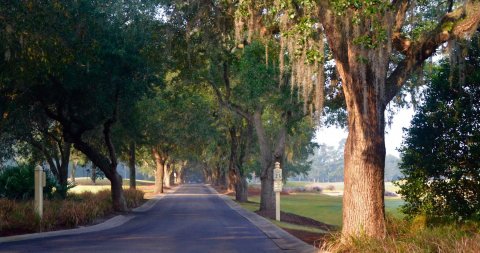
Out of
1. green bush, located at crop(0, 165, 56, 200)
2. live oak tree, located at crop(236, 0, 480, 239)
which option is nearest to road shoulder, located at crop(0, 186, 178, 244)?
green bush, located at crop(0, 165, 56, 200)

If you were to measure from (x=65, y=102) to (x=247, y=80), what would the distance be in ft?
26.4

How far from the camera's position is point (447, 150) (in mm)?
16344

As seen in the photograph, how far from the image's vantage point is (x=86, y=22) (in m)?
20.6

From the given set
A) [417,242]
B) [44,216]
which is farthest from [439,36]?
[44,216]

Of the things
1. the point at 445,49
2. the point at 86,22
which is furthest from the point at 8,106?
the point at 445,49

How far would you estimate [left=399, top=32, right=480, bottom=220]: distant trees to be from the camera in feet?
51.8

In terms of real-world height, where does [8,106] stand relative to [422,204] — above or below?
above

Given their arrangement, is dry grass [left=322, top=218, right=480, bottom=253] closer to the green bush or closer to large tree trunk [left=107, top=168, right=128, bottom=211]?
the green bush

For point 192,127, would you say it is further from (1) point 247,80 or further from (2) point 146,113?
(1) point 247,80

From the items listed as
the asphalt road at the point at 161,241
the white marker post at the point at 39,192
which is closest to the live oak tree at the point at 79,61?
the white marker post at the point at 39,192

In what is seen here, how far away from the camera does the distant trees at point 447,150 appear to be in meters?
15.8

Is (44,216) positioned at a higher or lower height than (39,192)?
lower

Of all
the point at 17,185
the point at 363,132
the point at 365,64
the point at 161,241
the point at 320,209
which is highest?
the point at 365,64

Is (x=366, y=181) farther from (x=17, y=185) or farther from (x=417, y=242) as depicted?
(x=17, y=185)
